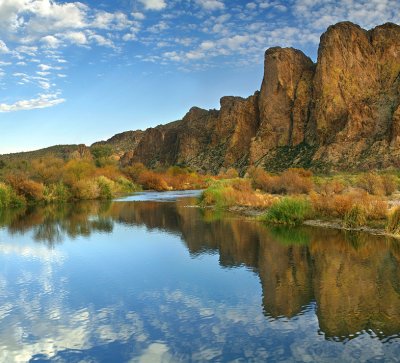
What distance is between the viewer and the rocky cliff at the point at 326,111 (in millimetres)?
82812

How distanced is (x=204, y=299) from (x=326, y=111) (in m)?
91.6

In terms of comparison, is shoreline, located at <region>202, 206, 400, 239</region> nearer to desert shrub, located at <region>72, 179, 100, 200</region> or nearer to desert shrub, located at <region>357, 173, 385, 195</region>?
desert shrub, located at <region>357, 173, 385, 195</region>

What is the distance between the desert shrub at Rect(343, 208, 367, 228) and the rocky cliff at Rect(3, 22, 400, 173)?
56103mm

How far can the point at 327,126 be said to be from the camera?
309ft

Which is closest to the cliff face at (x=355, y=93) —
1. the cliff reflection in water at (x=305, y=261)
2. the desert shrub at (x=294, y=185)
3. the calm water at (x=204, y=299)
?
the desert shrub at (x=294, y=185)

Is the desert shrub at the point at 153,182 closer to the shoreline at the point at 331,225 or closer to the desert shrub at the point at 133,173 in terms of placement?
the desert shrub at the point at 133,173

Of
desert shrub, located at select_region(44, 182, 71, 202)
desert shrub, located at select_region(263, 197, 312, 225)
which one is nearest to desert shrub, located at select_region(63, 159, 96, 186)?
desert shrub, located at select_region(44, 182, 71, 202)

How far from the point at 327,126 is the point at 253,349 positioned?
9167 centimetres

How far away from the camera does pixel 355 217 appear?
19.0m

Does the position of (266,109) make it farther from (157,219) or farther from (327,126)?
(157,219)

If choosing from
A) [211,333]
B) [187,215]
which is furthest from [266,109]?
[211,333]

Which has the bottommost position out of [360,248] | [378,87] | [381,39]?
[360,248]

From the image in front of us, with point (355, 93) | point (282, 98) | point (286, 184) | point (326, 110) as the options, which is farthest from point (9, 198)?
point (282, 98)

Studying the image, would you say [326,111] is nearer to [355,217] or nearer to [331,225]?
[331,225]
